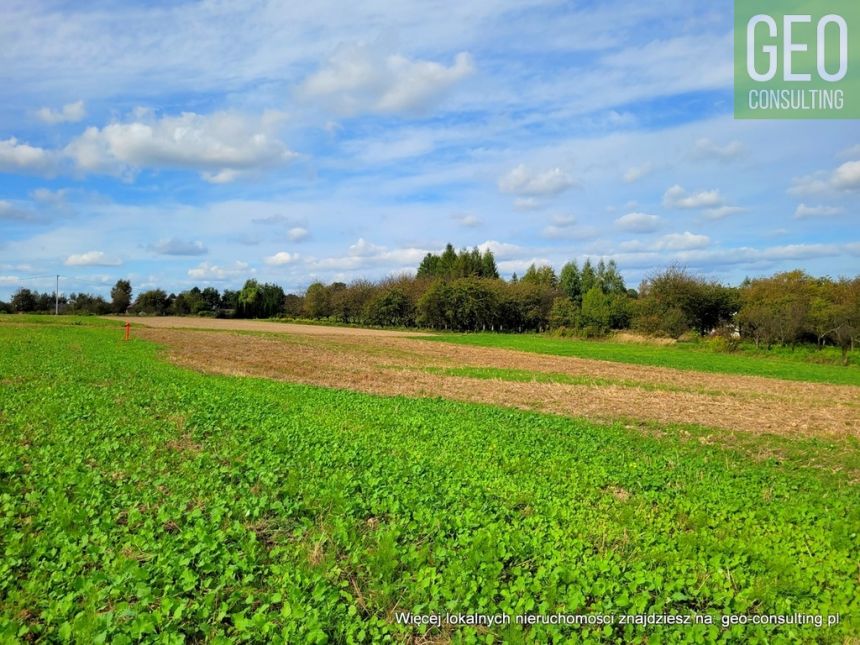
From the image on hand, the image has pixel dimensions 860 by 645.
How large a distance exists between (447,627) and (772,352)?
6325 centimetres

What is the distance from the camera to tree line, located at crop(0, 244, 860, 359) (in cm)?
6019

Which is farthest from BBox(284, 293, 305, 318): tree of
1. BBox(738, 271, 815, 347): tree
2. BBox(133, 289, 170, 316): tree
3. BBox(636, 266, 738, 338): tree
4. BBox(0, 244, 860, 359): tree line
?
BBox(738, 271, 815, 347): tree

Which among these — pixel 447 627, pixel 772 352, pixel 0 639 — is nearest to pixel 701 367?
pixel 772 352

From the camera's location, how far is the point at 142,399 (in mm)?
15203

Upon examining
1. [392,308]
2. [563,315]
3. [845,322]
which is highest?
[392,308]

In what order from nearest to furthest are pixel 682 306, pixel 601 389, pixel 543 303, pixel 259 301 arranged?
pixel 601 389 → pixel 682 306 → pixel 543 303 → pixel 259 301

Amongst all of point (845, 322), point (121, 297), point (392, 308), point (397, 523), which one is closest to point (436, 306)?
point (392, 308)

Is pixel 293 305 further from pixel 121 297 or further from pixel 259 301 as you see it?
pixel 121 297

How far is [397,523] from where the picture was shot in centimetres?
694

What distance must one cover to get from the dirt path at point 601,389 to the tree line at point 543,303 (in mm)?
32997

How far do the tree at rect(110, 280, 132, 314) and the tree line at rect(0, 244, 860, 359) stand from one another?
215 mm

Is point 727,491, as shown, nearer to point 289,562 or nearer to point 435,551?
point 435,551

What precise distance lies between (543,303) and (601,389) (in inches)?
3272

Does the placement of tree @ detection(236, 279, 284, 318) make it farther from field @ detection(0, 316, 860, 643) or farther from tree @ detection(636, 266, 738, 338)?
field @ detection(0, 316, 860, 643)
